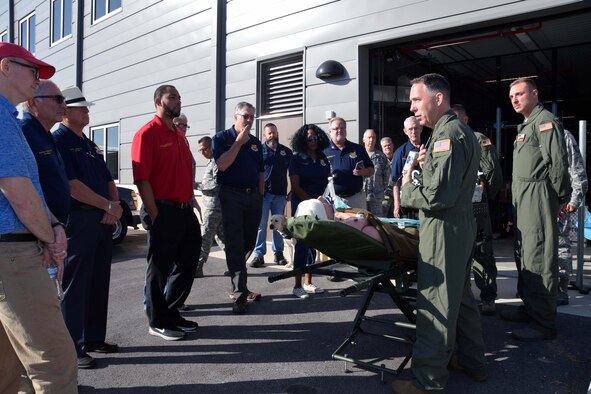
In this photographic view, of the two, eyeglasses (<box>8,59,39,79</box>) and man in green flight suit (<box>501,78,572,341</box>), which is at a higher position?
eyeglasses (<box>8,59,39,79</box>)

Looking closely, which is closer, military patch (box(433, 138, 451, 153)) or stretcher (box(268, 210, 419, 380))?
military patch (box(433, 138, 451, 153))

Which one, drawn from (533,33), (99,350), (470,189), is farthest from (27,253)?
(533,33)

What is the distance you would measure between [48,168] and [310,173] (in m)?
2.80

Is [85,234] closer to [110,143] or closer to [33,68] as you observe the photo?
[33,68]

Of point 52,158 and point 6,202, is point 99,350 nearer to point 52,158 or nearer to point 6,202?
point 52,158

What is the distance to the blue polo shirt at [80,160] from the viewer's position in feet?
11.1

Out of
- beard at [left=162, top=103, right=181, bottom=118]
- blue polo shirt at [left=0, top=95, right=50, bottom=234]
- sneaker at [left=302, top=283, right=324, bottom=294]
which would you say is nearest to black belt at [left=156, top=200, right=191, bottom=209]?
beard at [left=162, top=103, right=181, bottom=118]

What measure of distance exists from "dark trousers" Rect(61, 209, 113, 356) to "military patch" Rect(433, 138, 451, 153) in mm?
2461

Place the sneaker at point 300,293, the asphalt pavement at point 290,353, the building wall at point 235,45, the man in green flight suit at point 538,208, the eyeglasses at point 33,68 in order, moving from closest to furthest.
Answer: the eyeglasses at point 33,68 → the asphalt pavement at point 290,353 → the man in green flight suit at point 538,208 → the sneaker at point 300,293 → the building wall at point 235,45

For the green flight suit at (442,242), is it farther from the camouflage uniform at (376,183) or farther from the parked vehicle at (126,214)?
the parked vehicle at (126,214)

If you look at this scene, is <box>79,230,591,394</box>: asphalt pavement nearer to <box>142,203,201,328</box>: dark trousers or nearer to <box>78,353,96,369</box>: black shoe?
<box>78,353,96,369</box>: black shoe

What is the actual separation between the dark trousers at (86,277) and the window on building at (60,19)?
1281cm

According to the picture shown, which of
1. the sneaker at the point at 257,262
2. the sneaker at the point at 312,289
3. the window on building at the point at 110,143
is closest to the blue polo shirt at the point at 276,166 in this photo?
the sneaker at the point at 257,262

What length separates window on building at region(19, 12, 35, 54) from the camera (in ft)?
54.8
